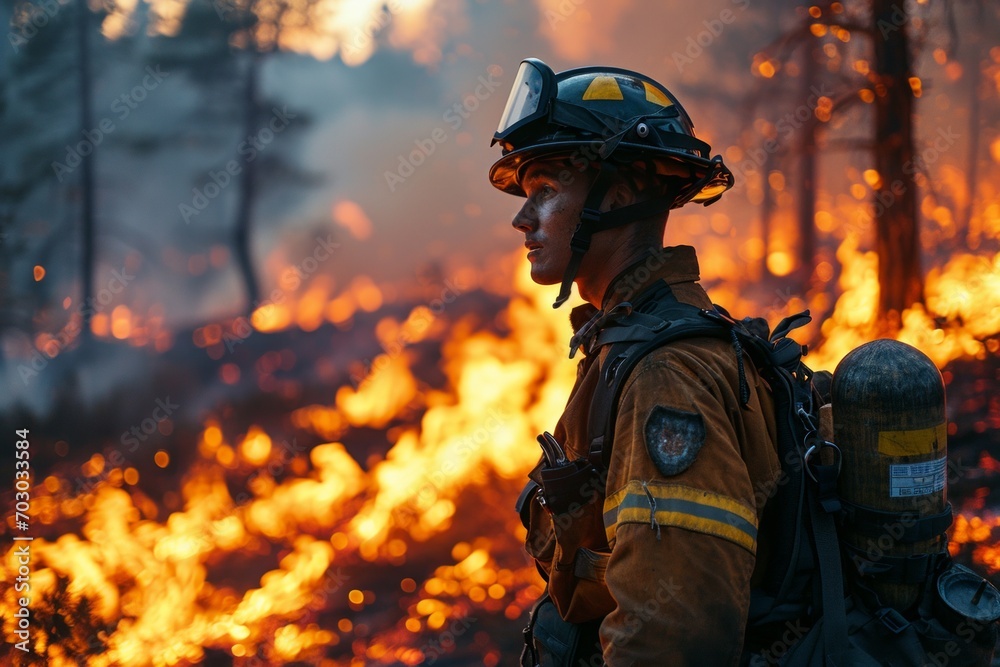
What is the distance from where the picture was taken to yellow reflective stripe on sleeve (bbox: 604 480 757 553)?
5.97ft

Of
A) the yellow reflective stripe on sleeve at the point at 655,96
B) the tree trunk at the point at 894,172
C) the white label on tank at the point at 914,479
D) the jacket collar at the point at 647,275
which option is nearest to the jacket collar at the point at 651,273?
the jacket collar at the point at 647,275

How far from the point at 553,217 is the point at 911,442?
127 cm

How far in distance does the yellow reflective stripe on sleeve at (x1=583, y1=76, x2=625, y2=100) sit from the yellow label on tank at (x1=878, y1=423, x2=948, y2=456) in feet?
4.50

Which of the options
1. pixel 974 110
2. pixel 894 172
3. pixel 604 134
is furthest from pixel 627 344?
pixel 974 110

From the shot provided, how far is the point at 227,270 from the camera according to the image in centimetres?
889

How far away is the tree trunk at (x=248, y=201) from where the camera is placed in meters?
8.91

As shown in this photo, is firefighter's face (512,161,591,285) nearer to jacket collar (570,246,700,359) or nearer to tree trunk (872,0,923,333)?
jacket collar (570,246,700,359)

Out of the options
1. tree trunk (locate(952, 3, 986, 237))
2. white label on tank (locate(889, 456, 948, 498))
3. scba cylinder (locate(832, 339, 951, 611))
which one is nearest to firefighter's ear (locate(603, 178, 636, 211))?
scba cylinder (locate(832, 339, 951, 611))

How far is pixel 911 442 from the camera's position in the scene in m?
2.12

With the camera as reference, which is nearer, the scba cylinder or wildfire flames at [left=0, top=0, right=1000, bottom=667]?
the scba cylinder

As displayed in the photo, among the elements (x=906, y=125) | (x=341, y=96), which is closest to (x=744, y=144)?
(x=906, y=125)

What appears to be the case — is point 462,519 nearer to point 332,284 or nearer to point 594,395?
point 332,284

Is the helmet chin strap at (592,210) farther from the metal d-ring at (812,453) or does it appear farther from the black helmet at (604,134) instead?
the metal d-ring at (812,453)

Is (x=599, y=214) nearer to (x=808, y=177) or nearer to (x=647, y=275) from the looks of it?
(x=647, y=275)
